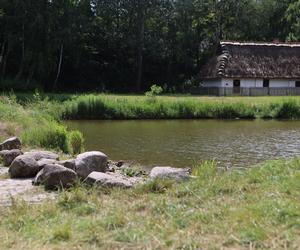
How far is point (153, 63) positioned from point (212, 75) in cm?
804

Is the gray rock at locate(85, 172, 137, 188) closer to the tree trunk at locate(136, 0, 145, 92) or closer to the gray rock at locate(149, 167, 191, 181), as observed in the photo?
the gray rock at locate(149, 167, 191, 181)

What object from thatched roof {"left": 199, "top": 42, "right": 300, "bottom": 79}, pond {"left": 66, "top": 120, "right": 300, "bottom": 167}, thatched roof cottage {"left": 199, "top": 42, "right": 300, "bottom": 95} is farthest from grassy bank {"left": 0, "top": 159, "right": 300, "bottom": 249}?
thatched roof {"left": 199, "top": 42, "right": 300, "bottom": 79}

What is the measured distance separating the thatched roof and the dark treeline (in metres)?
4.67

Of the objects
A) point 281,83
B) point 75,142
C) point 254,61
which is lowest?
point 75,142

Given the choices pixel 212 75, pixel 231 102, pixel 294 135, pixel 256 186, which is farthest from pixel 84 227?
pixel 212 75

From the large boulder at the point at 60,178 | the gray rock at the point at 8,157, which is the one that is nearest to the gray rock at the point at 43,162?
the gray rock at the point at 8,157

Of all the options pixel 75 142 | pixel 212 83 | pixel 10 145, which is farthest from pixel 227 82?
pixel 10 145

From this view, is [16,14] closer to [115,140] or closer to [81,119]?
[81,119]

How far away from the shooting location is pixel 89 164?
10281 mm

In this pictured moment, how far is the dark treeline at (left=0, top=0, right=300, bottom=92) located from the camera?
43562mm

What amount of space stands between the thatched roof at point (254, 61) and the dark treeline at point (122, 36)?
4.67 meters

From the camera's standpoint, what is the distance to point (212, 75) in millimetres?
50188

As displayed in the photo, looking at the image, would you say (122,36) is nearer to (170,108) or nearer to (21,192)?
(170,108)

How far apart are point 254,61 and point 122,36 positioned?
46.2 feet
